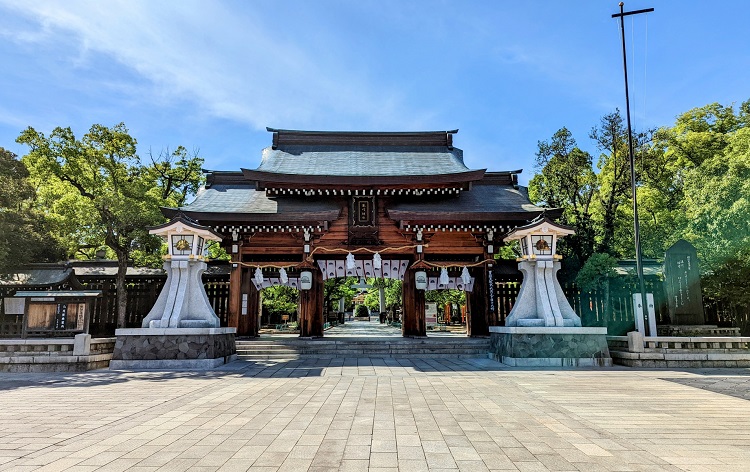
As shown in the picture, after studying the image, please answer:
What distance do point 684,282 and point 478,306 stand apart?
7135 mm

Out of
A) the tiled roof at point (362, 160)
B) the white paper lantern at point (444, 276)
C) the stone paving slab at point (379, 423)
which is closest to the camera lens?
the stone paving slab at point (379, 423)

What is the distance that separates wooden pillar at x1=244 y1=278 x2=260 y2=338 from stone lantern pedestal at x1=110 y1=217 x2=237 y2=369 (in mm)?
3739

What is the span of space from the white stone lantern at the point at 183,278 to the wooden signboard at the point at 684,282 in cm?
1521

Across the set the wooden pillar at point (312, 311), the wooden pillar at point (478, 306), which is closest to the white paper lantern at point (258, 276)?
the wooden pillar at point (312, 311)

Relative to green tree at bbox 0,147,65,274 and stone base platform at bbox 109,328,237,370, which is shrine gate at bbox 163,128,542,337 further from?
green tree at bbox 0,147,65,274

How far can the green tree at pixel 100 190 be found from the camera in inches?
657

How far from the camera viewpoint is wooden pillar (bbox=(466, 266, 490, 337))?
1711 cm

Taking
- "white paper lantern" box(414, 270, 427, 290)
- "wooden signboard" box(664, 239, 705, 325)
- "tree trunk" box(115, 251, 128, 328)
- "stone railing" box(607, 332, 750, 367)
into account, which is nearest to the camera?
"stone railing" box(607, 332, 750, 367)

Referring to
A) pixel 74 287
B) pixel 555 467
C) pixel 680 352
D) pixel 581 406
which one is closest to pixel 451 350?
pixel 680 352

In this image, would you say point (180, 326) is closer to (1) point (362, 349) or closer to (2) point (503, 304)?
(1) point (362, 349)

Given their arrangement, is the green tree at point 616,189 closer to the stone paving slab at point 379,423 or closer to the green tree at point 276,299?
the stone paving slab at point 379,423

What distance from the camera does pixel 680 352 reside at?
11.6 meters

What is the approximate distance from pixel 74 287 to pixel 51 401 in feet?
41.5

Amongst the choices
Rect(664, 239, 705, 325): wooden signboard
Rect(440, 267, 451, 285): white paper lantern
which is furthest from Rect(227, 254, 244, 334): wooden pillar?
Rect(664, 239, 705, 325): wooden signboard
